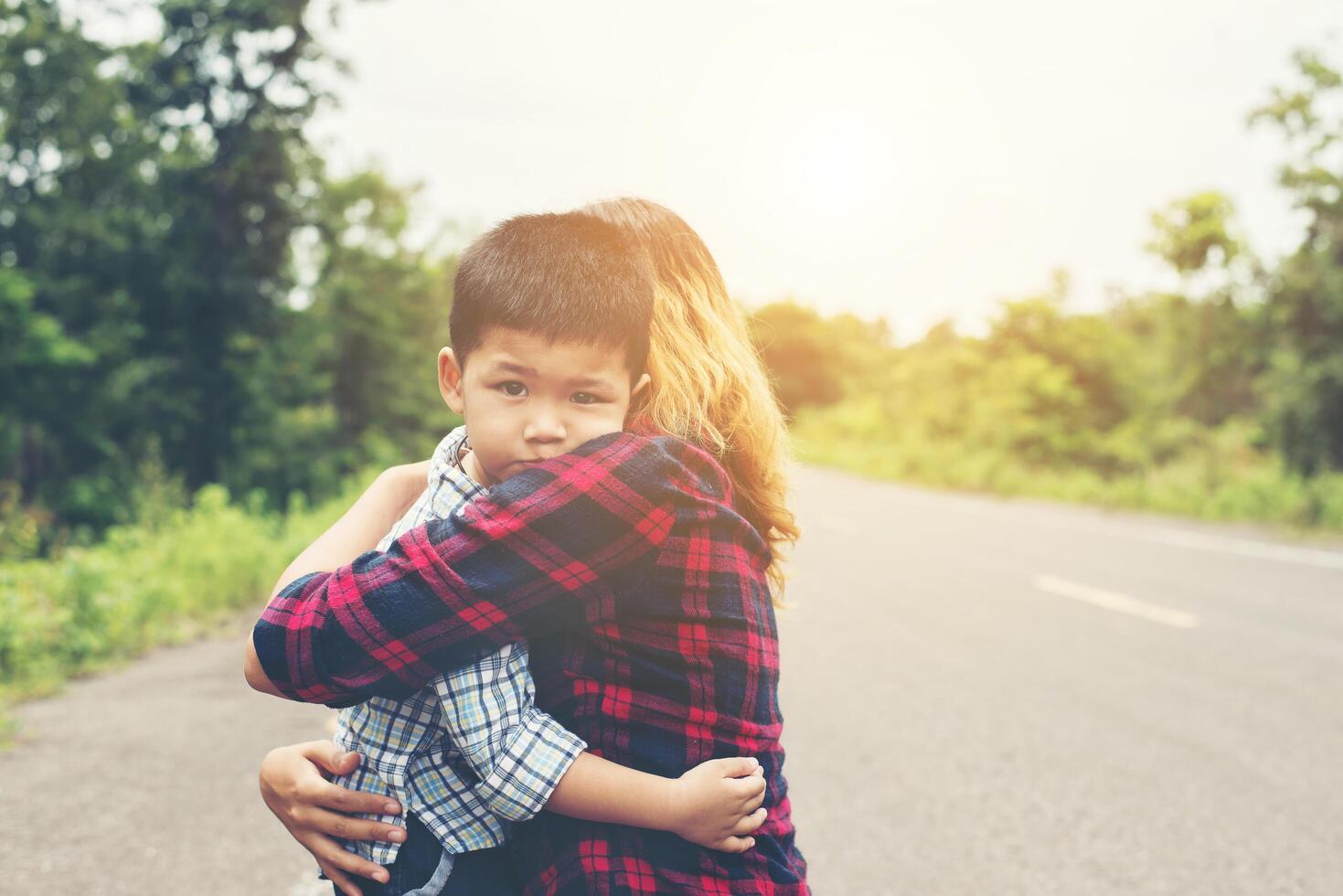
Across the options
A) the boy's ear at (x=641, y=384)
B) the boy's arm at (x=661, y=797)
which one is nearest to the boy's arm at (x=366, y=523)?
the boy's ear at (x=641, y=384)

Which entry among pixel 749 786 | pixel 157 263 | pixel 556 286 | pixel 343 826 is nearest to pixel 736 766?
pixel 749 786

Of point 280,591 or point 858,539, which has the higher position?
point 280,591

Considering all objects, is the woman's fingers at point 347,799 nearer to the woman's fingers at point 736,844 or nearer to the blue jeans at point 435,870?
the blue jeans at point 435,870

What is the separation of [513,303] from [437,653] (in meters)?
0.42

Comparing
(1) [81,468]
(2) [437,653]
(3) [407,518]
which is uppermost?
(3) [407,518]

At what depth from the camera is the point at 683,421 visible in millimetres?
1376

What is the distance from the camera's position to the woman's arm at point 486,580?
1.16m

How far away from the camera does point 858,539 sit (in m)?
12.3

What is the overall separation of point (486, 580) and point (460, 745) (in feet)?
0.64

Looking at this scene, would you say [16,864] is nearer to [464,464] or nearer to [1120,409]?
[464,464]

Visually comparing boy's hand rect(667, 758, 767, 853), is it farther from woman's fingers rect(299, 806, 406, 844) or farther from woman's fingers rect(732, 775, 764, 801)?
woman's fingers rect(299, 806, 406, 844)

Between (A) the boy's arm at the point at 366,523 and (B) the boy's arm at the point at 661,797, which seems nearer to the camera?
(B) the boy's arm at the point at 661,797

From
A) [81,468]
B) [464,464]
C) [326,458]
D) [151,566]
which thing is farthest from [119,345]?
[464,464]

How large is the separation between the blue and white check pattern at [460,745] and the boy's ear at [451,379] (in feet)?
0.29
